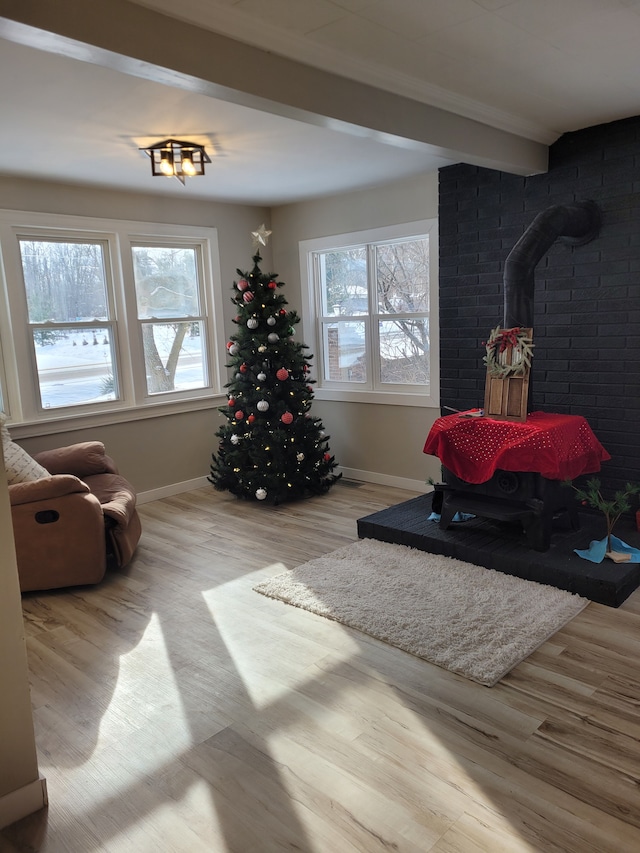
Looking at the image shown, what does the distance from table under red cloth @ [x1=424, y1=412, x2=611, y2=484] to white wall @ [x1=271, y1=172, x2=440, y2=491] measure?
4.63 feet

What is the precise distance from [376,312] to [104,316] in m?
2.28

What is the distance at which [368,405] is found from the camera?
5738 mm

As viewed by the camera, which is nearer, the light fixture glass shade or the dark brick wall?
the light fixture glass shade

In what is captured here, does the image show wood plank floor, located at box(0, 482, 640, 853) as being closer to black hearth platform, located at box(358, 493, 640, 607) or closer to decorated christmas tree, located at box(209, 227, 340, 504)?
black hearth platform, located at box(358, 493, 640, 607)

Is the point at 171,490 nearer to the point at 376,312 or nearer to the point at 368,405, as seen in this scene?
the point at 368,405

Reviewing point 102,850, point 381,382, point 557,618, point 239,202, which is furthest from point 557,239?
point 102,850

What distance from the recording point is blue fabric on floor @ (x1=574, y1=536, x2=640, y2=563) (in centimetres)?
350

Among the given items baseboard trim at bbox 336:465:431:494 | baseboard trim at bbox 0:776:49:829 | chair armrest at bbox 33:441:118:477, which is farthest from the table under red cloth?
baseboard trim at bbox 0:776:49:829

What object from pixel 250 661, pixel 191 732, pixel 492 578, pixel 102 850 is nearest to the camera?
pixel 102 850

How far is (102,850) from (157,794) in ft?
0.81

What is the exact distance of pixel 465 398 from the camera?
16.3 feet

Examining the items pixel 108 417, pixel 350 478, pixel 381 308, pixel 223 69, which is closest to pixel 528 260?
pixel 381 308

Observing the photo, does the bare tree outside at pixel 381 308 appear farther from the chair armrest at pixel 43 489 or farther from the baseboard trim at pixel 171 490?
the chair armrest at pixel 43 489

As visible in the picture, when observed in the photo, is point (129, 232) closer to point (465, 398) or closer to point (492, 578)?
point (465, 398)
